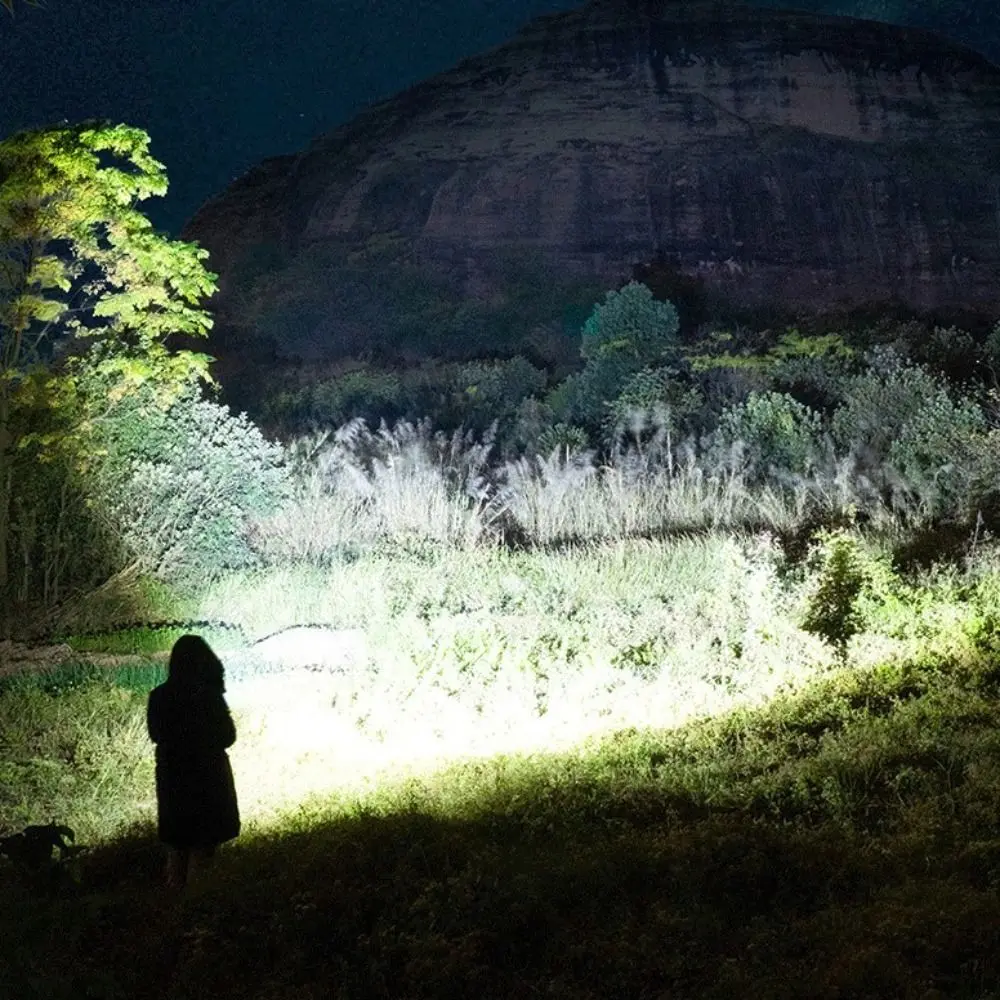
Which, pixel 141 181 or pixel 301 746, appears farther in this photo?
pixel 141 181

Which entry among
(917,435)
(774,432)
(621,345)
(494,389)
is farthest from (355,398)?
(917,435)

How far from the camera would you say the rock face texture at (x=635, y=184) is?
40219 millimetres

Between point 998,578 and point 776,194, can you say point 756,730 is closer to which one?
point 998,578

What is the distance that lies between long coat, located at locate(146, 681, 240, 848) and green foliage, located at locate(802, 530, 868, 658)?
433 centimetres

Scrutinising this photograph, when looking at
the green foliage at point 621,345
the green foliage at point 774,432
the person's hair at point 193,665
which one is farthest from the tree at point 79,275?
the green foliage at point 621,345

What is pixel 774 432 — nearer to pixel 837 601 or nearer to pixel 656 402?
pixel 656 402

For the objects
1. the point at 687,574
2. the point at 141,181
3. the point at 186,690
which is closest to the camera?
the point at 186,690

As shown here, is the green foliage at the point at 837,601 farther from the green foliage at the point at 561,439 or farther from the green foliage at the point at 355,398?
the green foliage at the point at 355,398

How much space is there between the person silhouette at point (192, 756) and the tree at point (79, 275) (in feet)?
20.5

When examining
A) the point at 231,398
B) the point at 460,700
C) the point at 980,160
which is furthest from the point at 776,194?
the point at 460,700

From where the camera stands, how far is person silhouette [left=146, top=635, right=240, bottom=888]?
5762 millimetres

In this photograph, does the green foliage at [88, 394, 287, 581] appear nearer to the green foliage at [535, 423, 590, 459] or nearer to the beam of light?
the beam of light

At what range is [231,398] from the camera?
31406mm

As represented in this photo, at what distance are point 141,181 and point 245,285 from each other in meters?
31.0
